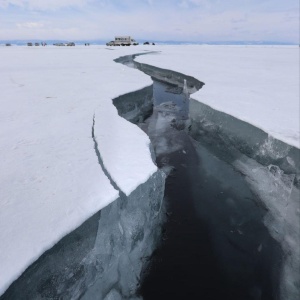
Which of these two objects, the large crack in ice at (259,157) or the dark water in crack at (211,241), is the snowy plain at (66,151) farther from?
the dark water in crack at (211,241)

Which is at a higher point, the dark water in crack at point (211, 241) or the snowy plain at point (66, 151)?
the snowy plain at point (66, 151)

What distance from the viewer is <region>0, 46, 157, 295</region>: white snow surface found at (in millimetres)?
1435

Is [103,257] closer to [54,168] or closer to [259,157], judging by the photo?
[54,168]

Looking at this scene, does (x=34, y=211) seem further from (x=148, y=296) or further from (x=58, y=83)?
(x=58, y=83)

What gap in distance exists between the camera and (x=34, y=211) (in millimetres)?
1613

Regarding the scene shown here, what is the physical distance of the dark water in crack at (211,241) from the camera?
2389 mm

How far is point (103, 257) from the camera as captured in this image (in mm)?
1825

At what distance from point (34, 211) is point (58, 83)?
4.77 meters

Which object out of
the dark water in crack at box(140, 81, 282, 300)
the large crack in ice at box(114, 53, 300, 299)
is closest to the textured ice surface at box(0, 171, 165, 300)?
the dark water in crack at box(140, 81, 282, 300)

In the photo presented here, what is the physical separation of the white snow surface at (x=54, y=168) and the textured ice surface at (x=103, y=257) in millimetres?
82

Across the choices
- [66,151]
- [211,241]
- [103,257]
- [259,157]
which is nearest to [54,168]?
[66,151]

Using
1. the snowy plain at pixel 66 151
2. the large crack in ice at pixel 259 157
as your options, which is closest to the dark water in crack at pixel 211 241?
the large crack in ice at pixel 259 157

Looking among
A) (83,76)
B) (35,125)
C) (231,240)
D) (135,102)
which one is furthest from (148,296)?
(83,76)

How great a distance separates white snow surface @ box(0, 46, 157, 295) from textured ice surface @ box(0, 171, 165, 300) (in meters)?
0.08
